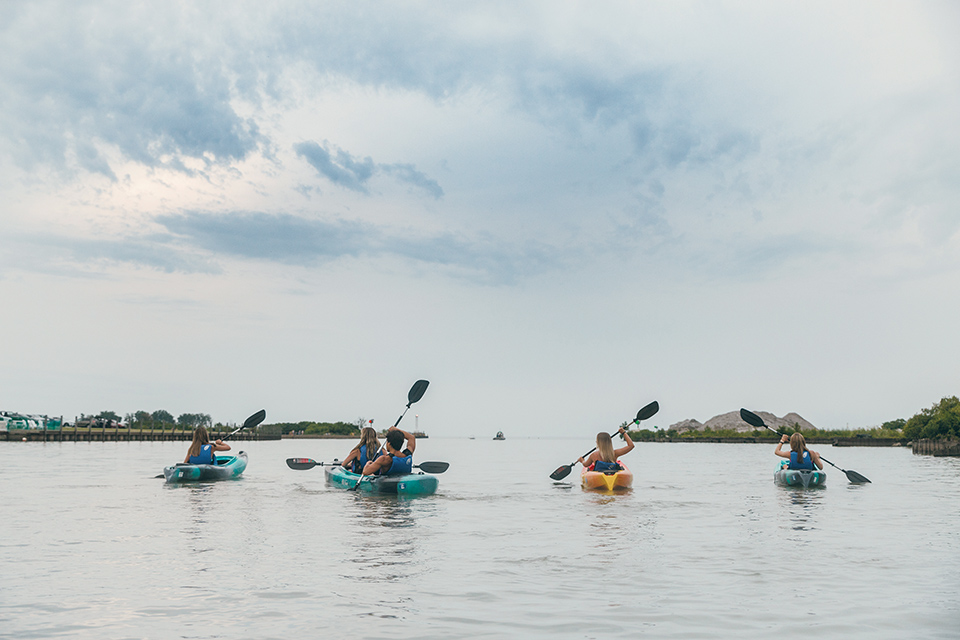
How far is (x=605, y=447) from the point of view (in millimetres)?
23062

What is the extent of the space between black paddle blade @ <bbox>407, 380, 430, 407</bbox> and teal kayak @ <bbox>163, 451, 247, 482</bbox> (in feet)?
23.7

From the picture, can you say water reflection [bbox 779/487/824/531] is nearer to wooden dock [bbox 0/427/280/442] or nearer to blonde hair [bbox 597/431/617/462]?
blonde hair [bbox 597/431/617/462]

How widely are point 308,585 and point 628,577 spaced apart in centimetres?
418

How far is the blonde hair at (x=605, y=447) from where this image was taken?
23.0 meters

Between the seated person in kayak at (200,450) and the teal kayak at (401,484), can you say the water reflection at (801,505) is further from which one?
the seated person in kayak at (200,450)

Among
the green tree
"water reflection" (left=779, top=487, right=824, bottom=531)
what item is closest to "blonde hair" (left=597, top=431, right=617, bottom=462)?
"water reflection" (left=779, top=487, right=824, bottom=531)

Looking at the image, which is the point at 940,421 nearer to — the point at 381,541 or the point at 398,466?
the point at 398,466

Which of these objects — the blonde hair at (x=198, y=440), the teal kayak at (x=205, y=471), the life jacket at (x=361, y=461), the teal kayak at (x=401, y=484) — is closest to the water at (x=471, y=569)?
the teal kayak at (x=401, y=484)

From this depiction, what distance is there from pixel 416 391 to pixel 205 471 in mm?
7844

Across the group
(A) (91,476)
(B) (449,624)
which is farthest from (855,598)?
(A) (91,476)

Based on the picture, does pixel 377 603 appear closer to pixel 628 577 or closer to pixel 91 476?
pixel 628 577

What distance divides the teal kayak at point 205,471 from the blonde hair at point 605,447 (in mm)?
13603

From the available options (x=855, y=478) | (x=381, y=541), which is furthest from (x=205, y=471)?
(x=855, y=478)

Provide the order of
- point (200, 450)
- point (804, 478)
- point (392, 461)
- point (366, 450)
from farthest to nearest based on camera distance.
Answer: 1. point (200, 450)
2. point (804, 478)
3. point (366, 450)
4. point (392, 461)
